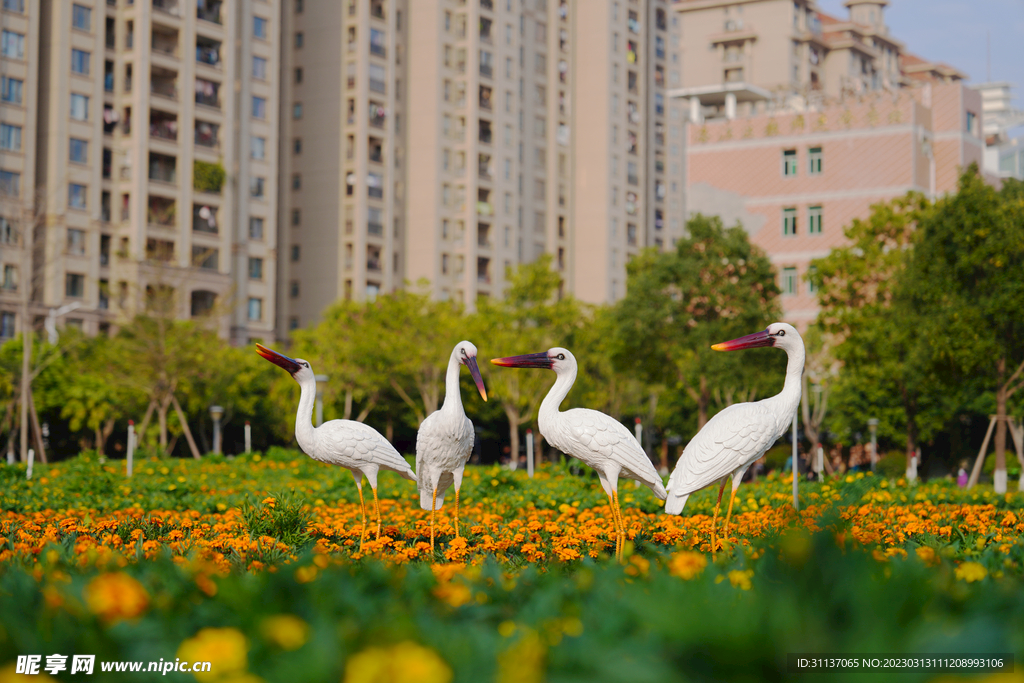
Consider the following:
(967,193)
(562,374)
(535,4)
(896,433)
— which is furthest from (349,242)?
(562,374)

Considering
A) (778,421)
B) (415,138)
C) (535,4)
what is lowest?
(778,421)

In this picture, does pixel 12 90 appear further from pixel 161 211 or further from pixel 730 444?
pixel 730 444

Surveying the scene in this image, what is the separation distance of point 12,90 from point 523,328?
30.1 meters

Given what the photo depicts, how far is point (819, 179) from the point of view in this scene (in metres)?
53.2

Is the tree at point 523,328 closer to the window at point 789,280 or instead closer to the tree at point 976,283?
the window at point 789,280

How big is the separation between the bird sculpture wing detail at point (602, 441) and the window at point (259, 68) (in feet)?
197

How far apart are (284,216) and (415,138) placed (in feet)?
34.5

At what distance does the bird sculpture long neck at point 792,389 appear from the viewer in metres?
9.46

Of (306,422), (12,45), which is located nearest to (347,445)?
(306,422)

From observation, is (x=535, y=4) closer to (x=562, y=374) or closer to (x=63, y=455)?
(x=63, y=455)

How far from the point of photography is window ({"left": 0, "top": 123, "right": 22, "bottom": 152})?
2126 inches

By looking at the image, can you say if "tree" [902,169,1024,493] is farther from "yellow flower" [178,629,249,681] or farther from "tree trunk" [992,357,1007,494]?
"yellow flower" [178,629,249,681]

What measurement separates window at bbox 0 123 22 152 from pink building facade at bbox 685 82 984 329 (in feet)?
111

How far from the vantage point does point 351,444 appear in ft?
35.8
